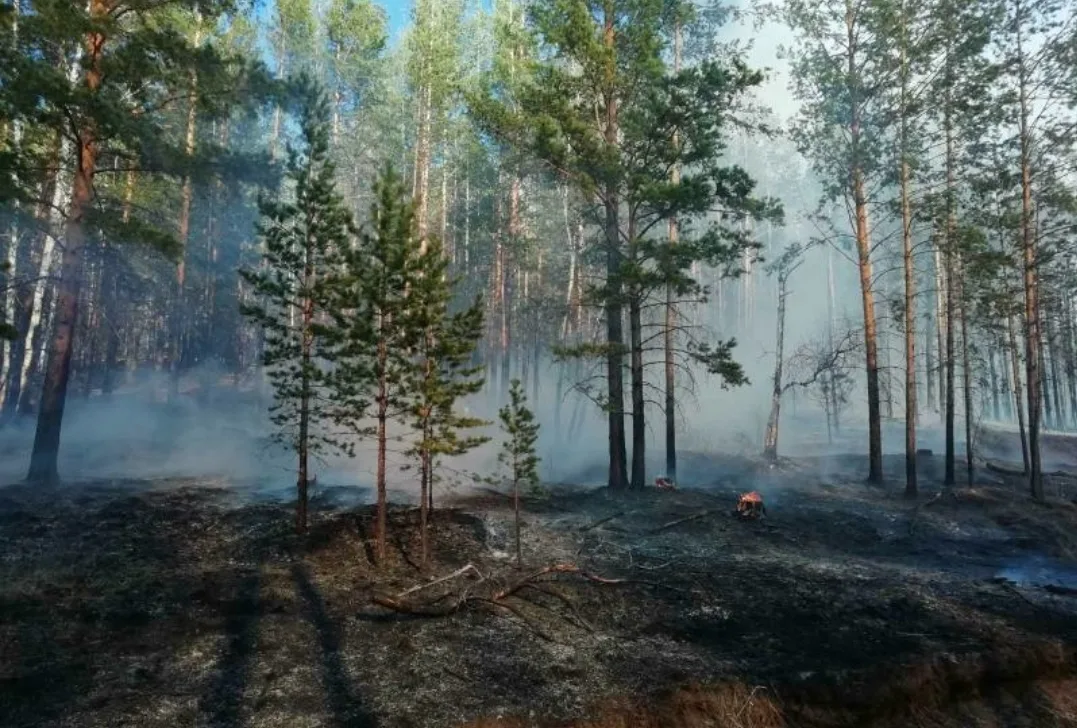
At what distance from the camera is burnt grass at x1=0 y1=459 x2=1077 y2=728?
733 cm

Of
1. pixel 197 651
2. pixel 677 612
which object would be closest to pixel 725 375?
pixel 677 612

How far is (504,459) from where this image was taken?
1806 cm

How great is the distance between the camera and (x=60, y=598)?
31.2ft

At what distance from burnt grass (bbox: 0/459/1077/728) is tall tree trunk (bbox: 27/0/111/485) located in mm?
1588

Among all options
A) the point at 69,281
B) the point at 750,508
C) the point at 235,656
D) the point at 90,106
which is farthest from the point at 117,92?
the point at 750,508

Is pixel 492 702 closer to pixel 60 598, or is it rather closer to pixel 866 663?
pixel 866 663

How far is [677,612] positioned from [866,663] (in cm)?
280

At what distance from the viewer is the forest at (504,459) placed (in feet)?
26.4

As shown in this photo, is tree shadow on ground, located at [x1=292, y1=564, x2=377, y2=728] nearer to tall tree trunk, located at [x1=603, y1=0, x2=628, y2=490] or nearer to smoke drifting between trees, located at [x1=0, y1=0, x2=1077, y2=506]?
smoke drifting between trees, located at [x1=0, y1=0, x2=1077, y2=506]

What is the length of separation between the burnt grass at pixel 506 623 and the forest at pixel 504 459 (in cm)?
6

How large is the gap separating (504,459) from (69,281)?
11683 millimetres

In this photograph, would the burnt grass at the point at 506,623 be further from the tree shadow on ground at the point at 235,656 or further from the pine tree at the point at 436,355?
the pine tree at the point at 436,355

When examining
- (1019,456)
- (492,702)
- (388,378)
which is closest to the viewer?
(492,702)

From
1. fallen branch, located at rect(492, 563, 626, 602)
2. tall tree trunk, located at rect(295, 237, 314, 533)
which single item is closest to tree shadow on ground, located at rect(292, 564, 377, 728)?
tall tree trunk, located at rect(295, 237, 314, 533)
